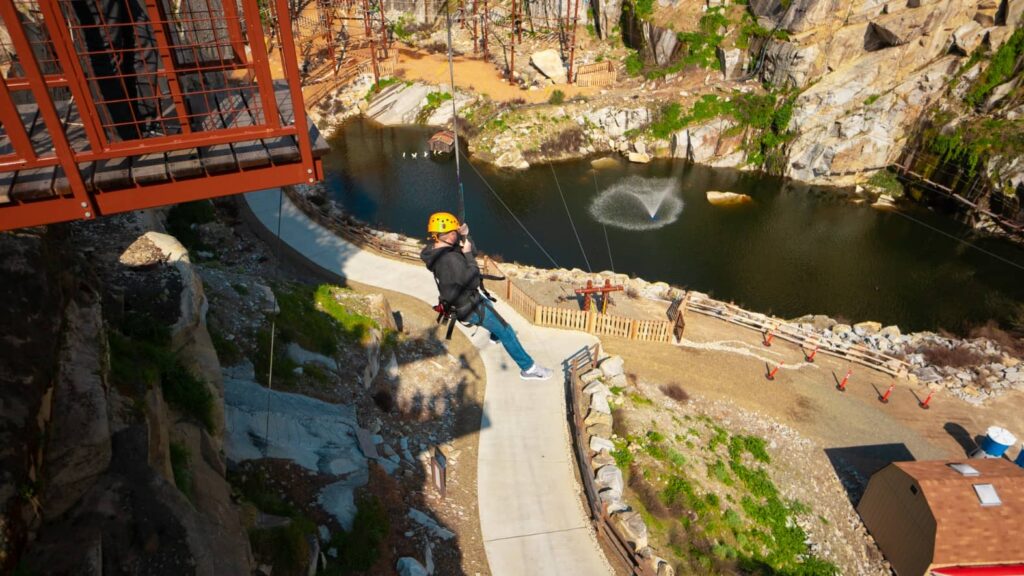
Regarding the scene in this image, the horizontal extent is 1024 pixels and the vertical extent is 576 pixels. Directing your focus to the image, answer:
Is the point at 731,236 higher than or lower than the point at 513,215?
lower

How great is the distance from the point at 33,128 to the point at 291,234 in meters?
20.1

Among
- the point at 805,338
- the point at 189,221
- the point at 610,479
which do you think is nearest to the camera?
the point at 610,479

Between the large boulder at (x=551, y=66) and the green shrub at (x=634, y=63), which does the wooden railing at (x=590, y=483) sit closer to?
the large boulder at (x=551, y=66)

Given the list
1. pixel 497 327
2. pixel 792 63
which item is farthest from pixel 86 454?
pixel 792 63

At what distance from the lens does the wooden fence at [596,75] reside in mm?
50812

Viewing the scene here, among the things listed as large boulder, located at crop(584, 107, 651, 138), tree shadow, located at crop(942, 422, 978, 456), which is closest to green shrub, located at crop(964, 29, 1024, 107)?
large boulder, located at crop(584, 107, 651, 138)

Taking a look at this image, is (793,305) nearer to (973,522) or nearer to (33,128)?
(973,522)

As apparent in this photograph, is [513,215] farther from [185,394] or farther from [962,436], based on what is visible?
[185,394]

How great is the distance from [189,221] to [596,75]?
37.2 m

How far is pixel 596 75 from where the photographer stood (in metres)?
50.9

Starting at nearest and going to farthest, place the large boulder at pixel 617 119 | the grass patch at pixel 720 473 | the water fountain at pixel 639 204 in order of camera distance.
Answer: the grass patch at pixel 720 473, the water fountain at pixel 639 204, the large boulder at pixel 617 119

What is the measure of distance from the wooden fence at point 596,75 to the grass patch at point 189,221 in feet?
113

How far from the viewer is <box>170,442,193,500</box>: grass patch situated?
8.40 meters

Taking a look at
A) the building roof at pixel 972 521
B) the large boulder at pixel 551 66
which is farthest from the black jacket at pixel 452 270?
the large boulder at pixel 551 66
